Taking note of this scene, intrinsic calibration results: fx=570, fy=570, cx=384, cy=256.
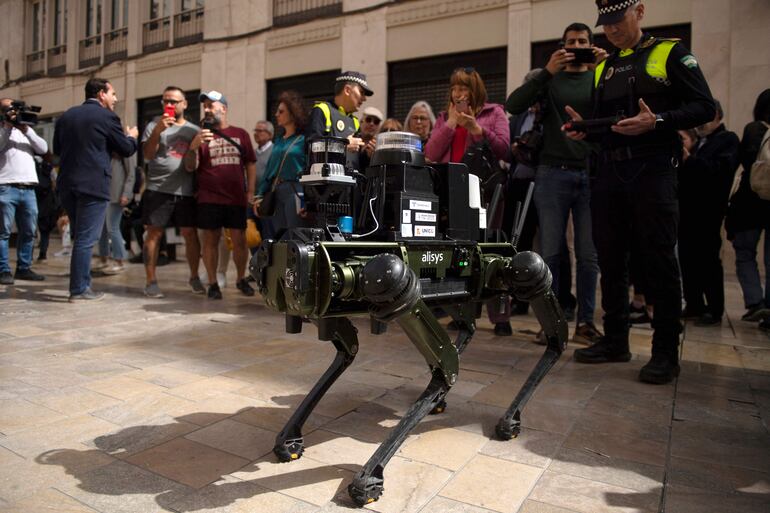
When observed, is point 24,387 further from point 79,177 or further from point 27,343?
point 79,177

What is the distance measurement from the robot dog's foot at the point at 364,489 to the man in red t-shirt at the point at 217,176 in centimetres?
443

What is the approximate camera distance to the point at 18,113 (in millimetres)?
6203

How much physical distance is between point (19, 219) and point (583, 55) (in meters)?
6.53

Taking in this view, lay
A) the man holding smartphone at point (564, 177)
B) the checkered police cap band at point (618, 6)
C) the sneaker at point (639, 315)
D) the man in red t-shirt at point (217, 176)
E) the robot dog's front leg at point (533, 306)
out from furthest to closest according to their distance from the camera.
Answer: the man in red t-shirt at point (217, 176) < the sneaker at point (639, 315) < the man holding smartphone at point (564, 177) < the checkered police cap band at point (618, 6) < the robot dog's front leg at point (533, 306)

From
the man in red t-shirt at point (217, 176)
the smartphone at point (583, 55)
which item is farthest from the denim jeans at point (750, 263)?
the man in red t-shirt at point (217, 176)

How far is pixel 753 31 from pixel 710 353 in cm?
608

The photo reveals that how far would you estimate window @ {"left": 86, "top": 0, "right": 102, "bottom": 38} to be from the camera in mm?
16766

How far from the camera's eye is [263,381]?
9.82ft

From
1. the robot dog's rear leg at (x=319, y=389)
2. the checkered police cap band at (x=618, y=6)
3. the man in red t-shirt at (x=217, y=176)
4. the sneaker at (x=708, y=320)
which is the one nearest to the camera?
the robot dog's rear leg at (x=319, y=389)

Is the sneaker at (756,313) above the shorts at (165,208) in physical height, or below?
below

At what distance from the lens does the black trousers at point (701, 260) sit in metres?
4.93

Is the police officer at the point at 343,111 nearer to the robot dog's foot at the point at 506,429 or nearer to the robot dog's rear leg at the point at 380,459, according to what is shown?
the robot dog's foot at the point at 506,429

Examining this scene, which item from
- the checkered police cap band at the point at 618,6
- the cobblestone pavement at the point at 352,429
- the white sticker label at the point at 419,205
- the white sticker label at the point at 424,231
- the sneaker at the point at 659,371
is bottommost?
the cobblestone pavement at the point at 352,429

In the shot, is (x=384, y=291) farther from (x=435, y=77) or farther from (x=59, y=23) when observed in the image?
(x=59, y=23)
